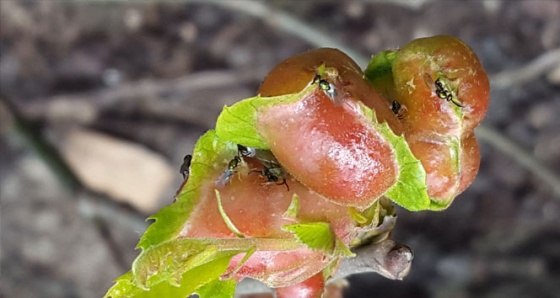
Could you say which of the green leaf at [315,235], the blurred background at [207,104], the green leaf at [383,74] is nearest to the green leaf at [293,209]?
the green leaf at [315,235]

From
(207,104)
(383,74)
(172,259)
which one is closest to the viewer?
(172,259)

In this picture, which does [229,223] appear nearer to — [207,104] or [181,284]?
[181,284]

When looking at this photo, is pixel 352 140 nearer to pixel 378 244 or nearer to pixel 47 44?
pixel 378 244

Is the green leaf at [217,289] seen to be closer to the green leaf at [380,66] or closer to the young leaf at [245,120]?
the young leaf at [245,120]

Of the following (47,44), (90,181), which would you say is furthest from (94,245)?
(47,44)

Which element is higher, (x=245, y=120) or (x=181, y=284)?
(x=245, y=120)

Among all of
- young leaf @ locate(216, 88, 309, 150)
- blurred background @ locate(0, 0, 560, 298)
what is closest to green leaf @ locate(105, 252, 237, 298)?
young leaf @ locate(216, 88, 309, 150)

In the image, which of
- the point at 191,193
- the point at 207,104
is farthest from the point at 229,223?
the point at 207,104
